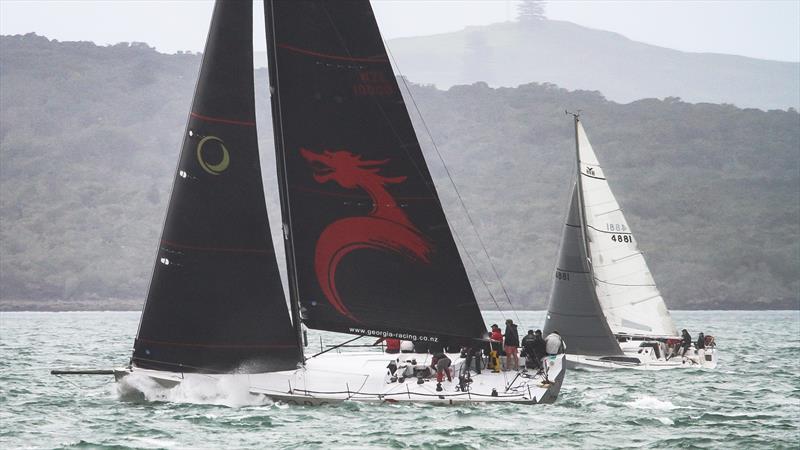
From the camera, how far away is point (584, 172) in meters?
46.7

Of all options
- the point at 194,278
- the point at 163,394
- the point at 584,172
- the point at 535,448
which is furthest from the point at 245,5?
the point at 584,172

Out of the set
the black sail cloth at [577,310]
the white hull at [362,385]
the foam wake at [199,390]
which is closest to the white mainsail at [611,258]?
the black sail cloth at [577,310]

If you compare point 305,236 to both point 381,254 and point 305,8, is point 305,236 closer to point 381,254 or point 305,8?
point 381,254

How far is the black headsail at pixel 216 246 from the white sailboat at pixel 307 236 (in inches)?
1.1

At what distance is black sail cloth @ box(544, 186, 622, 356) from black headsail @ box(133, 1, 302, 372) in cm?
1702

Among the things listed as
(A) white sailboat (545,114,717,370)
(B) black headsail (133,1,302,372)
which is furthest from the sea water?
(A) white sailboat (545,114,717,370)

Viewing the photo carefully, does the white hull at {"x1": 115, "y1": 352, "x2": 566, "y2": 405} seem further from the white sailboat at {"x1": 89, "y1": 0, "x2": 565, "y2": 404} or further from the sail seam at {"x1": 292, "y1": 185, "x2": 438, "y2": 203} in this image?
the sail seam at {"x1": 292, "y1": 185, "x2": 438, "y2": 203}

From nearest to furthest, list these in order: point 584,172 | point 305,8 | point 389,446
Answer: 1. point 389,446
2. point 305,8
3. point 584,172

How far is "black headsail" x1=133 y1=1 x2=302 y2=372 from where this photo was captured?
1036 inches

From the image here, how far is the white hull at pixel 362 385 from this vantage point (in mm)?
26016

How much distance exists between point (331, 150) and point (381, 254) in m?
2.28

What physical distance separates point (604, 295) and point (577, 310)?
5.59 m

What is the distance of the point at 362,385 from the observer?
26375mm

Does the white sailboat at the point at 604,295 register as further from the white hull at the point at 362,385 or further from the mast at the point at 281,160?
the mast at the point at 281,160
